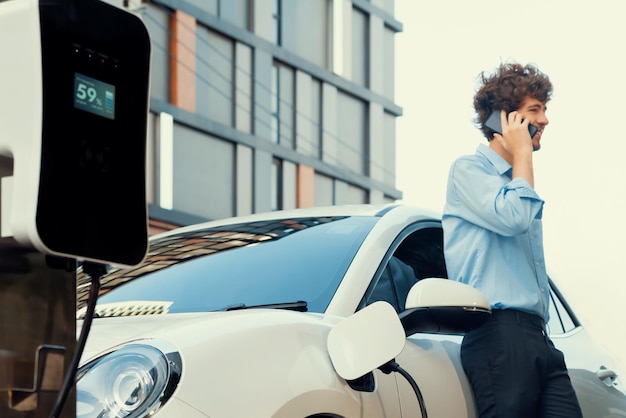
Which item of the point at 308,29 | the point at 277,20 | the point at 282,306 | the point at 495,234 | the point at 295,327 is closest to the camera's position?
the point at 295,327

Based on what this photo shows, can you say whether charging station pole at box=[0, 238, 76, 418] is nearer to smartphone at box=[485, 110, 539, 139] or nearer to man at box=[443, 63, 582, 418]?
man at box=[443, 63, 582, 418]

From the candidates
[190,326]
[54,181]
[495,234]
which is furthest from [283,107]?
[54,181]

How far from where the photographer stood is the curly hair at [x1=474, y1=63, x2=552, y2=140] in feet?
13.4

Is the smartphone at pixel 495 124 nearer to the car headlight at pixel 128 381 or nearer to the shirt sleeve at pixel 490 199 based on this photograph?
the shirt sleeve at pixel 490 199

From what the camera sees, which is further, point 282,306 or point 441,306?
→ point 282,306

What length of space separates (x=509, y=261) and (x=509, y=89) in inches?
26.1

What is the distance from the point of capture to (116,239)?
77.2 inches

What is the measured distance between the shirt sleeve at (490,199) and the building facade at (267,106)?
19.5 m

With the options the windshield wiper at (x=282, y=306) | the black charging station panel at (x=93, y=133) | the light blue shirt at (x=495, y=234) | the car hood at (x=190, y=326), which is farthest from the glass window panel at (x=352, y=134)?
the black charging station panel at (x=93, y=133)

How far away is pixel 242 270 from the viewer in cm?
391

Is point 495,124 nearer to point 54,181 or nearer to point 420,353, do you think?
point 420,353

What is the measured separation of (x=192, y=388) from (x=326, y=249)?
1.21 meters

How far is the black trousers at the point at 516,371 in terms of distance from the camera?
142 inches

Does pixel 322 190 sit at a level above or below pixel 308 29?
below
